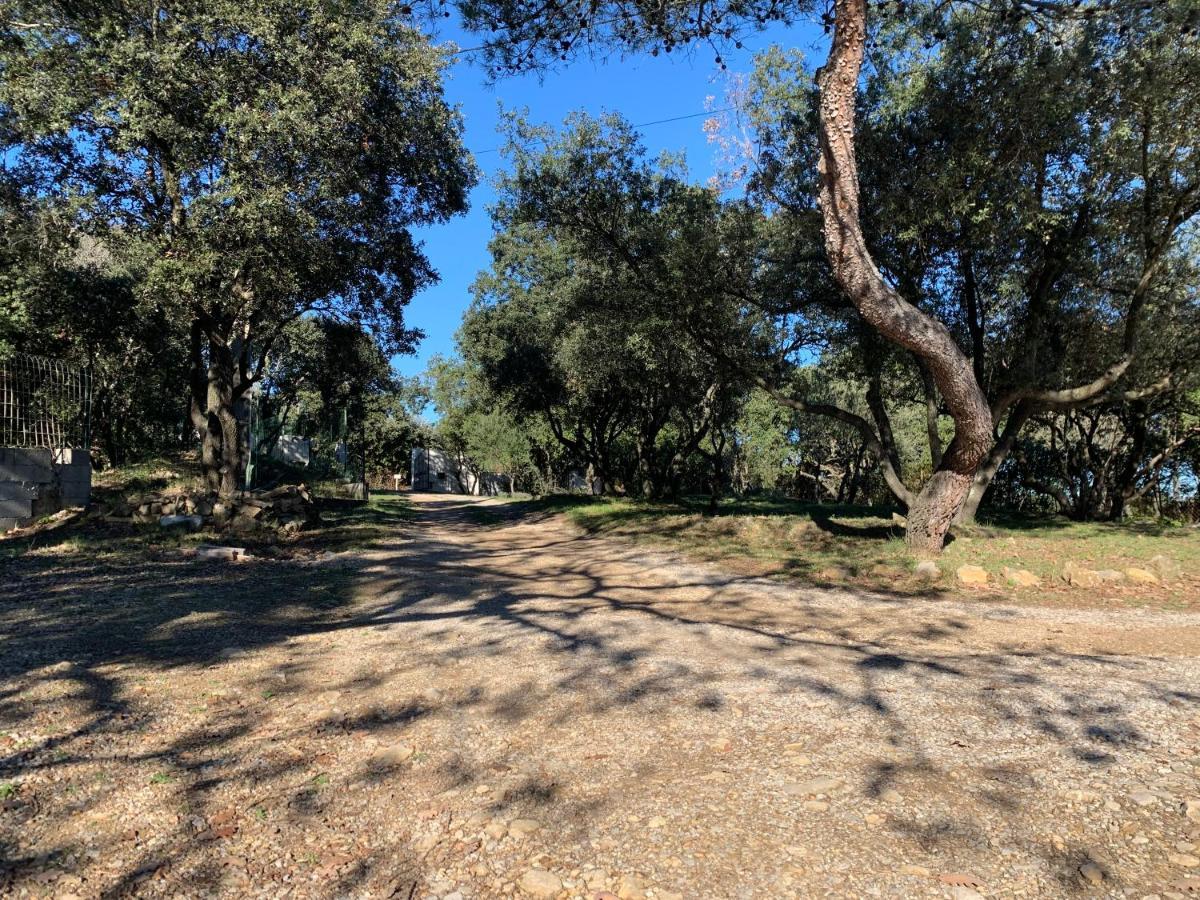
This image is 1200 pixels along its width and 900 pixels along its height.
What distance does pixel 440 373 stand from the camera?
43750 mm

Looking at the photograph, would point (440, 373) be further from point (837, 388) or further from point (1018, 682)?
point (1018, 682)

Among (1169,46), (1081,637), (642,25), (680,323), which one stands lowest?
(1081,637)

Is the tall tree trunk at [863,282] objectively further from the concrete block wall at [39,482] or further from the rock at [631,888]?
the concrete block wall at [39,482]

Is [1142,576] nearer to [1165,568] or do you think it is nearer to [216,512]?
[1165,568]

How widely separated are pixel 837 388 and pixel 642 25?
63.8 ft

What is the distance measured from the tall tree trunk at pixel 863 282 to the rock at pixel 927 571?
780mm

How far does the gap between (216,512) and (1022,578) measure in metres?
11.5

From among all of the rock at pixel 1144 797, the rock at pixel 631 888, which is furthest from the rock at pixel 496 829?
the rock at pixel 1144 797

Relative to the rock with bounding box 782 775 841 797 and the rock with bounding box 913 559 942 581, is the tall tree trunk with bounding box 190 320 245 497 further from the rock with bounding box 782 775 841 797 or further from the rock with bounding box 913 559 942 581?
the rock with bounding box 782 775 841 797

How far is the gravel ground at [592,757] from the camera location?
8.13ft

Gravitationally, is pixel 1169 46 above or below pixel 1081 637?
above

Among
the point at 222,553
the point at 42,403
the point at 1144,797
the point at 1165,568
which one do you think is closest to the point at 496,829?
the point at 1144,797

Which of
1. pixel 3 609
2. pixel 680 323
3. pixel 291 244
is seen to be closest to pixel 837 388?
pixel 680 323

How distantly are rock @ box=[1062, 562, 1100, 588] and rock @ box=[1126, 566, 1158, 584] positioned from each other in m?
0.42
